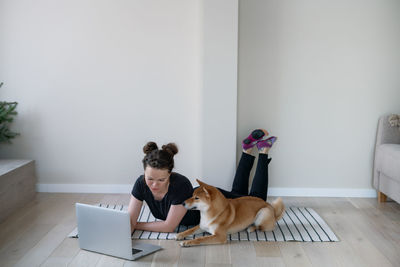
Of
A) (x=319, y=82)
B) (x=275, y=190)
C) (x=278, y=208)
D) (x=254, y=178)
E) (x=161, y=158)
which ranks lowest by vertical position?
(x=275, y=190)

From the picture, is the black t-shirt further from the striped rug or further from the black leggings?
the black leggings

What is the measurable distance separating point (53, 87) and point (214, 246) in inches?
78.8

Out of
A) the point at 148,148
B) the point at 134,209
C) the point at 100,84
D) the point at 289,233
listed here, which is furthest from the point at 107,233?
the point at 100,84

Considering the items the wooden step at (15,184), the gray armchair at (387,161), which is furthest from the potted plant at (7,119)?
the gray armchair at (387,161)

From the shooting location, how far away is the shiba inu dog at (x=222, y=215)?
2.58 m

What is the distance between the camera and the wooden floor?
7.77 ft

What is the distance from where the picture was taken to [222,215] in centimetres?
262

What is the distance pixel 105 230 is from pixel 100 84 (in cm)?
162

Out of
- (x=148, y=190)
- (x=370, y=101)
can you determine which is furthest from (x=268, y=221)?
(x=370, y=101)

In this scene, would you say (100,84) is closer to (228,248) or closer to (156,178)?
(156,178)

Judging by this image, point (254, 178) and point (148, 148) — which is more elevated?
point (148, 148)

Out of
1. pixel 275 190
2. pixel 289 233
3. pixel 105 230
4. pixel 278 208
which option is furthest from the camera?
pixel 275 190

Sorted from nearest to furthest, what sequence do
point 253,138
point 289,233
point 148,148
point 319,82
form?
point 148,148, point 289,233, point 253,138, point 319,82

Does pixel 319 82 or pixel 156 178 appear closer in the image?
pixel 156 178
